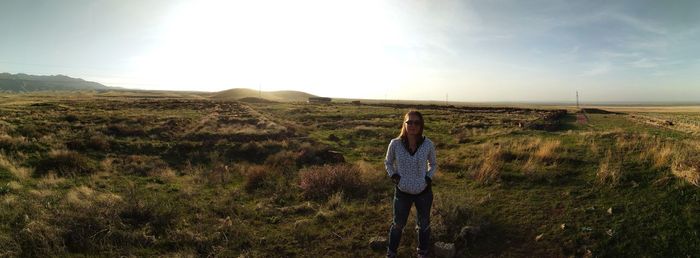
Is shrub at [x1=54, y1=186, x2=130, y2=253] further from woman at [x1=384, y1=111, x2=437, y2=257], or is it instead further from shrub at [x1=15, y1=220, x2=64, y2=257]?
woman at [x1=384, y1=111, x2=437, y2=257]

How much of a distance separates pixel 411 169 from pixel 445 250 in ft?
6.45

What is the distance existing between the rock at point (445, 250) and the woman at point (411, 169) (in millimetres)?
1089

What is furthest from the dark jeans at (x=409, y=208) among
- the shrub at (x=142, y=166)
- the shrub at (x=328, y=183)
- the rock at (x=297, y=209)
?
the shrub at (x=142, y=166)

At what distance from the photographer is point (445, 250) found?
21.5 ft

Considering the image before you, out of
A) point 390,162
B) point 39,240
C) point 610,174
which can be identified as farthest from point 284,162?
point 610,174

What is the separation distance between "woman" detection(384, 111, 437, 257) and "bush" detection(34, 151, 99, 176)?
1231cm

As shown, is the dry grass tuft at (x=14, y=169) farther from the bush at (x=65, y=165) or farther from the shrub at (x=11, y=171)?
the bush at (x=65, y=165)

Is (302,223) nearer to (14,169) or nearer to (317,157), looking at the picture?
(317,157)

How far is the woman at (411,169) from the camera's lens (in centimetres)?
555

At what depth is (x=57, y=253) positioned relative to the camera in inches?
257

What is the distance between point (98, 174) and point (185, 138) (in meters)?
10.6

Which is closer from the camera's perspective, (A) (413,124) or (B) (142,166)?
(A) (413,124)

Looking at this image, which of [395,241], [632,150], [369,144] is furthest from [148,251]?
[369,144]

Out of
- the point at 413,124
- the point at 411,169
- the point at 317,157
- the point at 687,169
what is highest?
the point at 413,124
